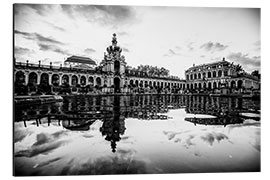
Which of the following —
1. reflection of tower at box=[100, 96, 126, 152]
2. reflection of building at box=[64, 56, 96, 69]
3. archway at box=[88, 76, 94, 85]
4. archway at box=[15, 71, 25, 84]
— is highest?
reflection of building at box=[64, 56, 96, 69]

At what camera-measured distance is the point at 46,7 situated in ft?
10.3

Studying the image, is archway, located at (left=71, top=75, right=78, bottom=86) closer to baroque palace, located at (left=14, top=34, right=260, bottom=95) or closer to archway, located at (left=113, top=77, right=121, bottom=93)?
baroque palace, located at (left=14, top=34, right=260, bottom=95)

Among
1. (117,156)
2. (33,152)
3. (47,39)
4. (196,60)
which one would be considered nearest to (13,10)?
(47,39)

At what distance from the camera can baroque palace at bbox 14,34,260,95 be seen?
5.10 meters

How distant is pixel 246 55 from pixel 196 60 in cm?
131

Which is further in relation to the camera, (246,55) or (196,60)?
(196,60)

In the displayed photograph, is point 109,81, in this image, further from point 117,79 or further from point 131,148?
point 131,148

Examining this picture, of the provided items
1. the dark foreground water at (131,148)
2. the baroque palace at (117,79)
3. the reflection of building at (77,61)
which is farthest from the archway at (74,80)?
the dark foreground water at (131,148)

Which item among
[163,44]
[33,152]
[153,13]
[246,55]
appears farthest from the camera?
[163,44]

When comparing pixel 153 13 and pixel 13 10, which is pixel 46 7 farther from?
pixel 153 13

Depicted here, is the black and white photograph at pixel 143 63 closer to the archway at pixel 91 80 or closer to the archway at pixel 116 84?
the archway at pixel 91 80

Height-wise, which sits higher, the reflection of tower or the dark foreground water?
the reflection of tower

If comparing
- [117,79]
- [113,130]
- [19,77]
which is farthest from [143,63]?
[117,79]

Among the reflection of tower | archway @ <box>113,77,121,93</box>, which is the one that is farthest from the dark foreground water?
archway @ <box>113,77,121,93</box>
